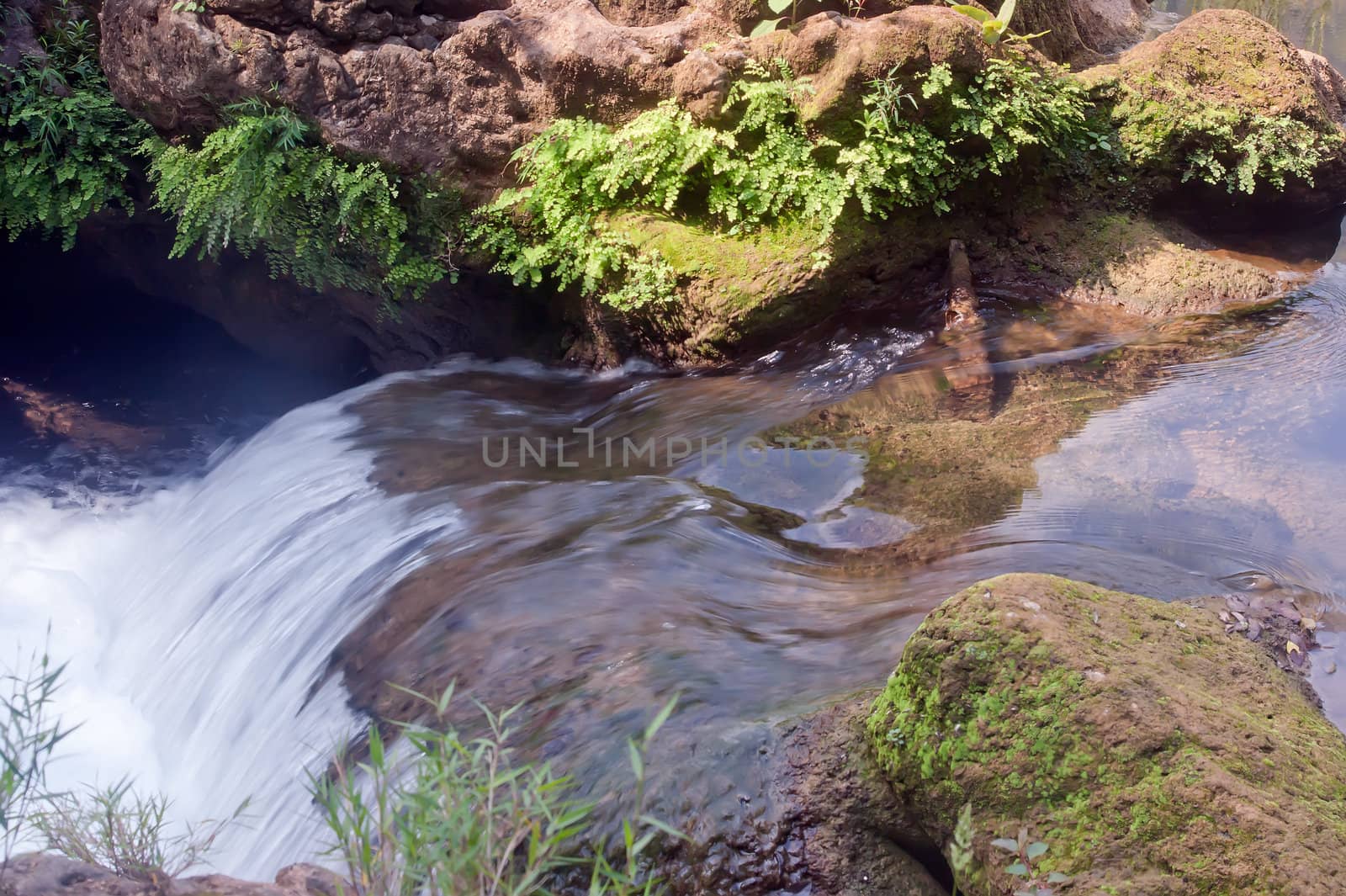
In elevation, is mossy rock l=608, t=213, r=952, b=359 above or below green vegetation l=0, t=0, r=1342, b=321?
below

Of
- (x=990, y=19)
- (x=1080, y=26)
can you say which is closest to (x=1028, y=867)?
(x=990, y=19)

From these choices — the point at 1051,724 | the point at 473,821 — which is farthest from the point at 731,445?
the point at 473,821

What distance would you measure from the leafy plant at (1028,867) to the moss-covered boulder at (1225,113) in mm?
6287

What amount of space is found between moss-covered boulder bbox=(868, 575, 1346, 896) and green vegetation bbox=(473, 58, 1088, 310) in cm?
410

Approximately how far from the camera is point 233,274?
9133mm

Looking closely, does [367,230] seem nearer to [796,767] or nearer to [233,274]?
[233,274]

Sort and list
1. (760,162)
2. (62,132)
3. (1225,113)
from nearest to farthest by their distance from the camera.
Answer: (760,162)
(1225,113)
(62,132)

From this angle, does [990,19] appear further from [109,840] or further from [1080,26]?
[109,840]

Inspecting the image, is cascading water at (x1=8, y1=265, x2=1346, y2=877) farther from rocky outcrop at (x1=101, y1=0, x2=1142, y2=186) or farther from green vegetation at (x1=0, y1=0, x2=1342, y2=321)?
rocky outcrop at (x1=101, y1=0, x2=1142, y2=186)

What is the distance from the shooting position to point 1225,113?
697 centimetres

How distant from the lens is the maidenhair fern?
21.9 feet

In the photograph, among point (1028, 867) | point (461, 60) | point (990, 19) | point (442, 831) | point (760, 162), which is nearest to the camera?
point (442, 831)

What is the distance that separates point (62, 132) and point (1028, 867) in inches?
333

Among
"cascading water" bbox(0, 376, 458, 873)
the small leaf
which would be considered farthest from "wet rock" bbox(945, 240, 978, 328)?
"cascading water" bbox(0, 376, 458, 873)
